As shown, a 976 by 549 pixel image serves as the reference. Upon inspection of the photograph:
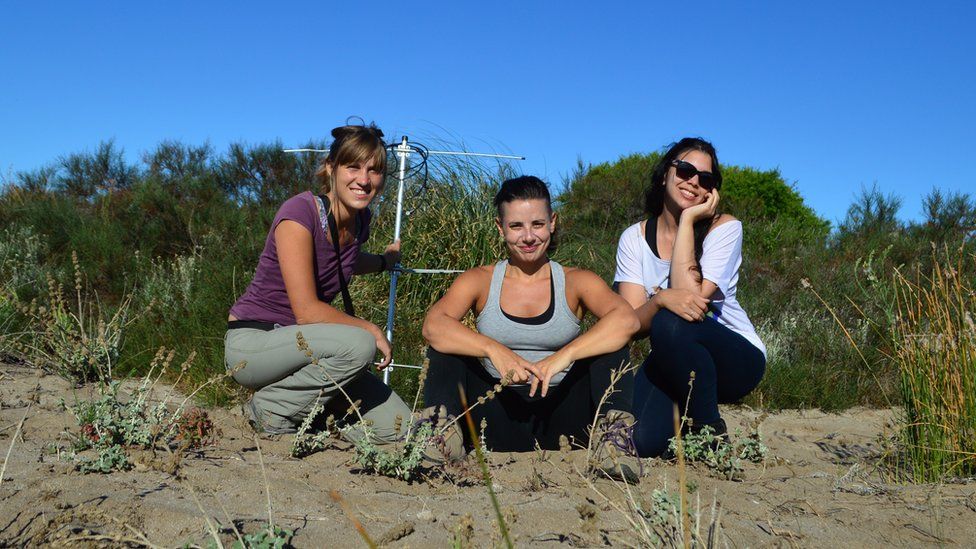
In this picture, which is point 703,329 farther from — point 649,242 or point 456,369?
point 456,369

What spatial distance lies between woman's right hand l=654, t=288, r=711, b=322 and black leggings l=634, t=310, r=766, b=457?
4cm

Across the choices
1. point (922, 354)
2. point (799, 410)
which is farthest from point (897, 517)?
point (799, 410)

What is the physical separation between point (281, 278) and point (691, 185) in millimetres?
1962

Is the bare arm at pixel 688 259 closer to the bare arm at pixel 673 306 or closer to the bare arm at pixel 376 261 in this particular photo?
the bare arm at pixel 673 306

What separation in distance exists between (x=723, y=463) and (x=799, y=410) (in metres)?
2.75

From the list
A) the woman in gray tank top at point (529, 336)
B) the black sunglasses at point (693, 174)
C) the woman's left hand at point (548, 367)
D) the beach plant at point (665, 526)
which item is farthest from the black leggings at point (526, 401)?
the beach plant at point (665, 526)

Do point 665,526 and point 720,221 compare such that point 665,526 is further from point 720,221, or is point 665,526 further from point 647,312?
point 720,221

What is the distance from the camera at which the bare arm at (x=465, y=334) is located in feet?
11.2

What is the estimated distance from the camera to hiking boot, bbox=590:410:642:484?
299 cm

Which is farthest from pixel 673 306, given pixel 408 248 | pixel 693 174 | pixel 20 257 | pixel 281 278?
pixel 20 257

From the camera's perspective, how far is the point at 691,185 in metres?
3.88

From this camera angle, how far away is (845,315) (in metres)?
7.68

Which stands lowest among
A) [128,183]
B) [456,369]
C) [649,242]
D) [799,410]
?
[799,410]

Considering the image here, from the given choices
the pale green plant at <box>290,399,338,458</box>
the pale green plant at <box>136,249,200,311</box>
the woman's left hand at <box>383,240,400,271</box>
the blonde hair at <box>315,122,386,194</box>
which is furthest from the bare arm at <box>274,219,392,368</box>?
the pale green plant at <box>136,249,200,311</box>
